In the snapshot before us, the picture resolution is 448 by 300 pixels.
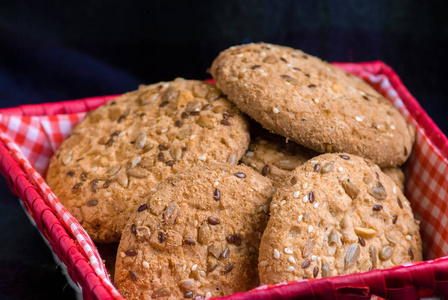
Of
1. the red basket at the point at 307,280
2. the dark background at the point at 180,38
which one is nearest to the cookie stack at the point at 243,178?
the red basket at the point at 307,280

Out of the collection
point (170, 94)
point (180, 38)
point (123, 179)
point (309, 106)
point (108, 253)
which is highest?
point (309, 106)

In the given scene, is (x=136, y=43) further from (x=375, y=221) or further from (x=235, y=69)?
(x=375, y=221)

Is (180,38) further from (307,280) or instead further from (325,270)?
(307,280)

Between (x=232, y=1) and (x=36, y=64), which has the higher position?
(x=232, y=1)

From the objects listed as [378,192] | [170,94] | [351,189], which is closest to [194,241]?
[351,189]

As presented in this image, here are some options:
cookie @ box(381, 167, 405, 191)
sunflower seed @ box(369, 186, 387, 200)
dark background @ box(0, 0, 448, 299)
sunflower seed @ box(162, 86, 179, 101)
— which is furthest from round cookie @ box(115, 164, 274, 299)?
dark background @ box(0, 0, 448, 299)

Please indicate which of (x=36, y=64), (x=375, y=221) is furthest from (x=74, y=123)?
(x=375, y=221)

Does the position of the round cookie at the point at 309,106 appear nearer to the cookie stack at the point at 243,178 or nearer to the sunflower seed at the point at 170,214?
the cookie stack at the point at 243,178
